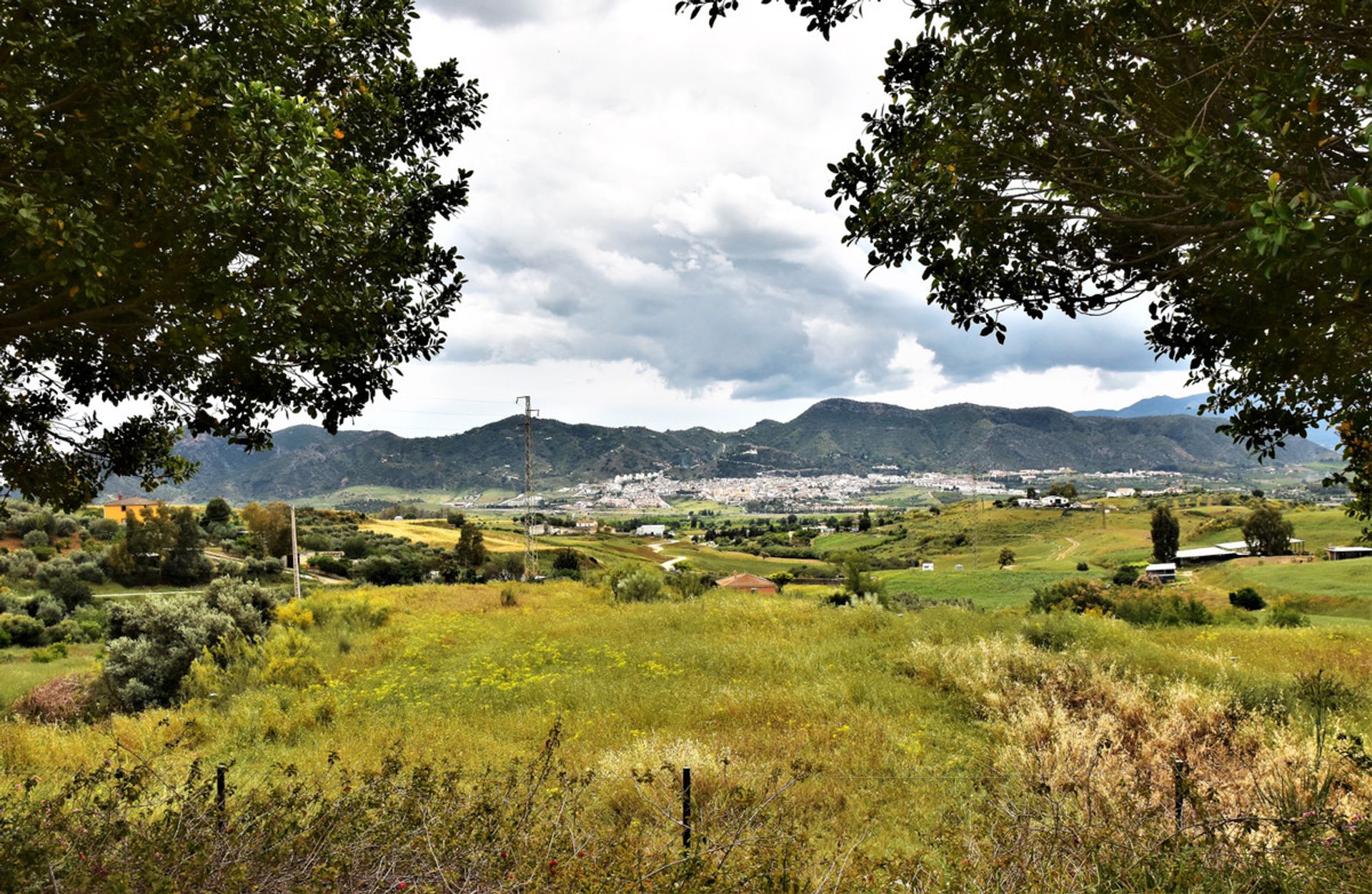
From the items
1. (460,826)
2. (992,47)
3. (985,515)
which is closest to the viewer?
(992,47)

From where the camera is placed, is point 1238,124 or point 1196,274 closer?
point 1238,124

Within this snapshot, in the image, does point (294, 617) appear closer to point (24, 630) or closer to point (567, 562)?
point (24, 630)

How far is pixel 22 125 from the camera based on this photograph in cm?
388

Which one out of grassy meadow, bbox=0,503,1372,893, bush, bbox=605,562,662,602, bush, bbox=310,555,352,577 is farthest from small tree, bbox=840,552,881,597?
bush, bbox=310,555,352,577

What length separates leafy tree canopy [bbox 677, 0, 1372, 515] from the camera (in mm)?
3895

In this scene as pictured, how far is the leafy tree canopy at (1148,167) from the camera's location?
153 inches

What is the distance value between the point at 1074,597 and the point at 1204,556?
57514 millimetres

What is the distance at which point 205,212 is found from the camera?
14.3 ft

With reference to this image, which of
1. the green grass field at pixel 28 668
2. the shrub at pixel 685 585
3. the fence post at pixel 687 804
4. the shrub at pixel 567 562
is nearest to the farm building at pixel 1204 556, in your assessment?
the shrub at pixel 685 585

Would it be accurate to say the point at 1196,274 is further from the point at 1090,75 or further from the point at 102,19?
the point at 102,19

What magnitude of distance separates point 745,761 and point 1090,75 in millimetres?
8021

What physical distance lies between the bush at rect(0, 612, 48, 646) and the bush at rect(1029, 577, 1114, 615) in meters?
48.4

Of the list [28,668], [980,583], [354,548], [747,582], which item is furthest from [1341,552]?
[354,548]

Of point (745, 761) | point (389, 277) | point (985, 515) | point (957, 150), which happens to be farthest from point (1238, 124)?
point (985, 515)
